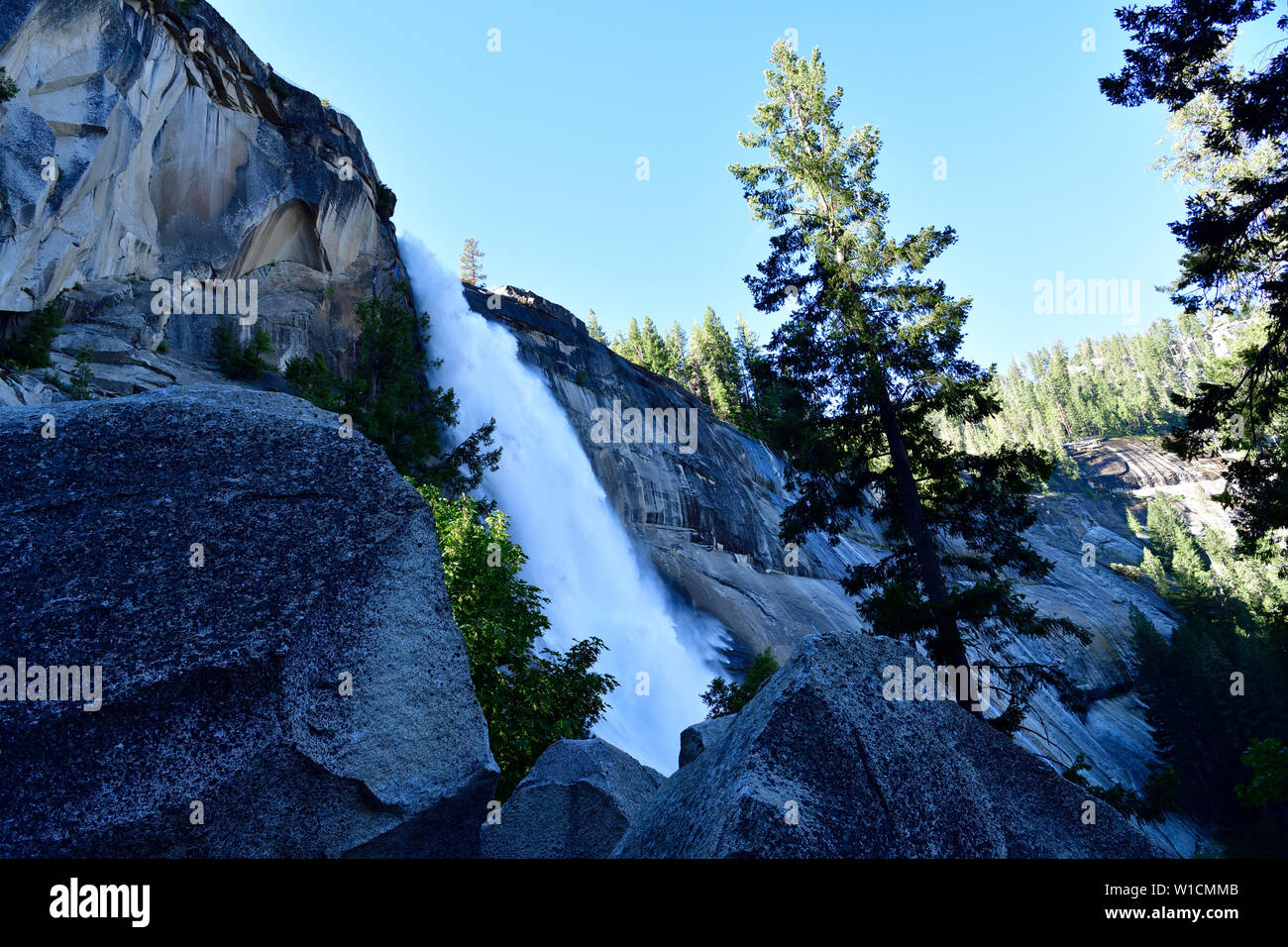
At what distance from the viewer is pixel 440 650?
5723mm

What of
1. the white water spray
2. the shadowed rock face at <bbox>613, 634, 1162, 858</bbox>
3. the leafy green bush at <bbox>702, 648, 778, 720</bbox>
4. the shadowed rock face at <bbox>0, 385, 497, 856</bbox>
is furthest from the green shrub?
the leafy green bush at <bbox>702, 648, 778, 720</bbox>

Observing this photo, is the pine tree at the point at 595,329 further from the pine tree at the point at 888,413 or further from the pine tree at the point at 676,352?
the pine tree at the point at 888,413

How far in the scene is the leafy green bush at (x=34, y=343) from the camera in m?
19.8

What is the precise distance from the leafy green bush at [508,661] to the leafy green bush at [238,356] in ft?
55.4

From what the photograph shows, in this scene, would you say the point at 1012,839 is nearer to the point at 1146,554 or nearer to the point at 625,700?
the point at 625,700

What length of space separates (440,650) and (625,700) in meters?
24.4

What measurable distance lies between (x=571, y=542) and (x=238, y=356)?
16870mm

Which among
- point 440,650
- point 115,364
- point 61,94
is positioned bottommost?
point 440,650

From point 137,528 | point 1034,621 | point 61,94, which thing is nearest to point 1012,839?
point 137,528

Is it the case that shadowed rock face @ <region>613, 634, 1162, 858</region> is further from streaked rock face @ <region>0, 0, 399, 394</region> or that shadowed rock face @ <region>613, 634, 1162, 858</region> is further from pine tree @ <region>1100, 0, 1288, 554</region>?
streaked rock face @ <region>0, 0, 399, 394</region>

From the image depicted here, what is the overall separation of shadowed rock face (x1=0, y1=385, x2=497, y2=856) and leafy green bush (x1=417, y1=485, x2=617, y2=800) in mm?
5948

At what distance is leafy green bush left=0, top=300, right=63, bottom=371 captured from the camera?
1981 cm

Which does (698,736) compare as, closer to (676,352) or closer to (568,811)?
(568,811)
